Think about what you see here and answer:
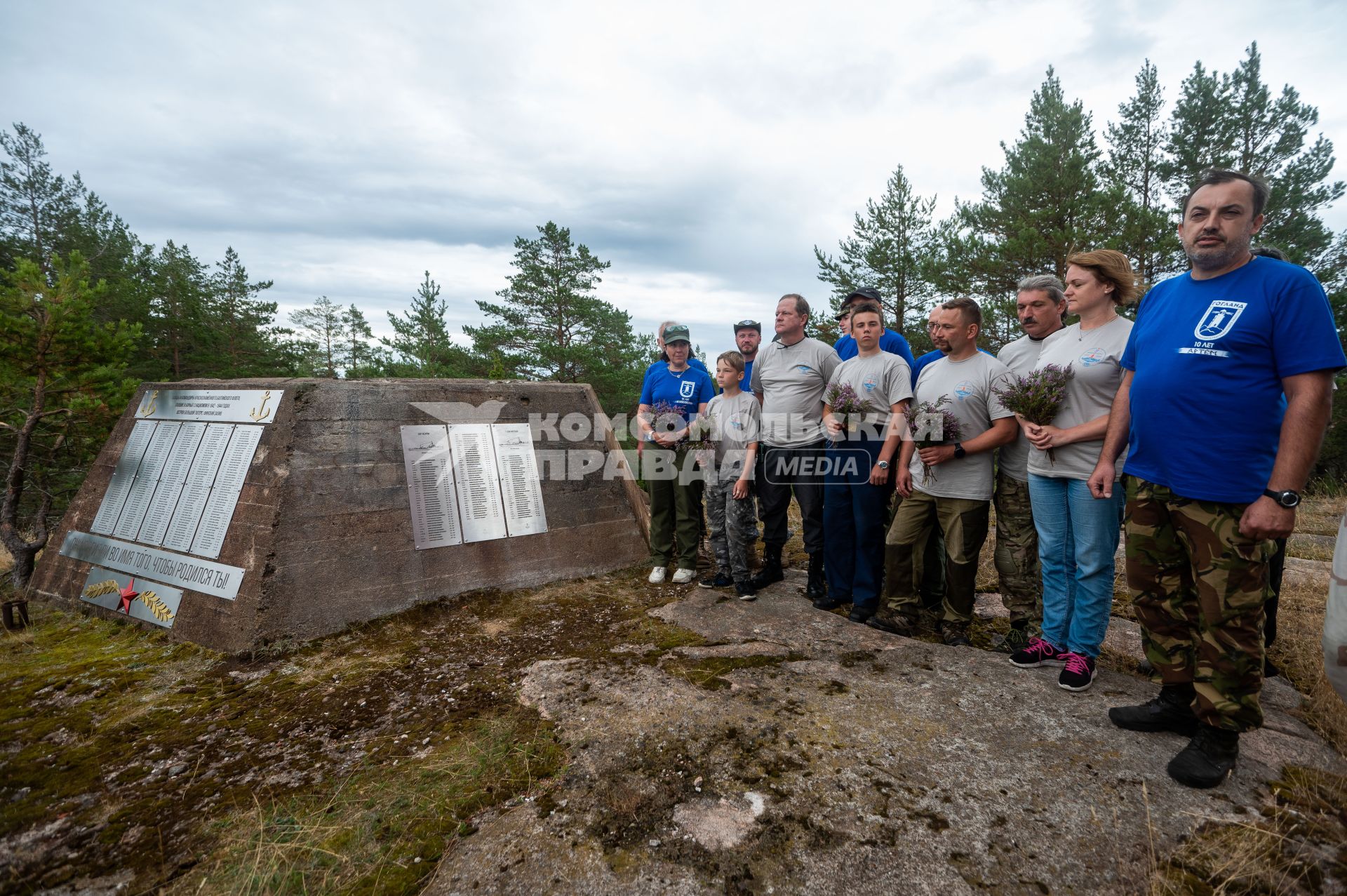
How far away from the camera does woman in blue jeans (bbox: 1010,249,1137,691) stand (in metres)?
2.98

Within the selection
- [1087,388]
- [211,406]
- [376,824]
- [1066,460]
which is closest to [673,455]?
[1066,460]

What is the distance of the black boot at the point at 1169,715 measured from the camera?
2.56m

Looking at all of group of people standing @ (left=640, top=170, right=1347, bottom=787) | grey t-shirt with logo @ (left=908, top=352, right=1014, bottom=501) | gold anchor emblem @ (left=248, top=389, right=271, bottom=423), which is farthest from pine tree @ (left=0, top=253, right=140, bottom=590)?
grey t-shirt with logo @ (left=908, top=352, right=1014, bottom=501)

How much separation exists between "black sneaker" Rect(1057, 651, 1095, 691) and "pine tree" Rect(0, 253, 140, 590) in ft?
27.1

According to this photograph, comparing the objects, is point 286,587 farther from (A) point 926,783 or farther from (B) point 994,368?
(B) point 994,368

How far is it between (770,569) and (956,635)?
1714 mm

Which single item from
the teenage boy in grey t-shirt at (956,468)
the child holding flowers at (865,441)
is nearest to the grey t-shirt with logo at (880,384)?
the child holding flowers at (865,441)

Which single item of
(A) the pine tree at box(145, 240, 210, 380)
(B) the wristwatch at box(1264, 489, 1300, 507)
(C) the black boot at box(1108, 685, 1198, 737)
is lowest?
(C) the black boot at box(1108, 685, 1198, 737)

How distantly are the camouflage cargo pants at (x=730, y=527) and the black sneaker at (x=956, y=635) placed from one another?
60.3 inches

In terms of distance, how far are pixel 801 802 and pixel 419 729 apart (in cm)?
187

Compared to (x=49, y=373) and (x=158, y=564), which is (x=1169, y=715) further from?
(x=49, y=373)

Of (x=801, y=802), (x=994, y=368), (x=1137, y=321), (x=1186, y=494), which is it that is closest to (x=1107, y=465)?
(x=1186, y=494)

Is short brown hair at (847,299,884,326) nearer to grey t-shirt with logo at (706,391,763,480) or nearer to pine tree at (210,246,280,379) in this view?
grey t-shirt with logo at (706,391,763,480)

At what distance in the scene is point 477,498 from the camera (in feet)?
16.5
